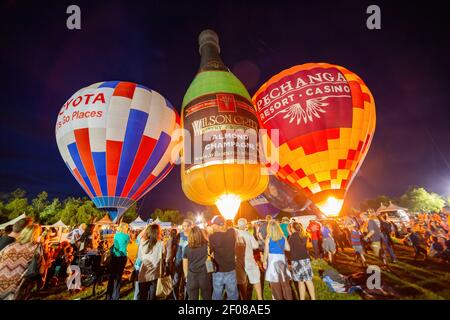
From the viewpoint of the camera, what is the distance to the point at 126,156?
409 inches

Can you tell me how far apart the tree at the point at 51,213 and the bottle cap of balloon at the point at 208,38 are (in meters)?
53.4

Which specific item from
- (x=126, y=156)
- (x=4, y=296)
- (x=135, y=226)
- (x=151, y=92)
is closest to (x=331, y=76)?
(x=151, y=92)

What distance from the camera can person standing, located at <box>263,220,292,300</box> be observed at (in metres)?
4.35

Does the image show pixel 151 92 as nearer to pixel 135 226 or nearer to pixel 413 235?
pixel 413 235

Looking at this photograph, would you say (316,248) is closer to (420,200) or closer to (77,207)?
(77,207)

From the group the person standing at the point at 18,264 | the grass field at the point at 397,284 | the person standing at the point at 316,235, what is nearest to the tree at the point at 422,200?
the person standing at the point at 316,235

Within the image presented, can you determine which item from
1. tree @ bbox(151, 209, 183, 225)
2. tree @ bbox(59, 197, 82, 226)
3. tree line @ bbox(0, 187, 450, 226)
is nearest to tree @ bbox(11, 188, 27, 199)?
tree line @ bbox(0, 187, 450, 226)

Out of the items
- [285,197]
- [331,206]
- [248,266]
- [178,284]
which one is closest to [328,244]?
[331,206]

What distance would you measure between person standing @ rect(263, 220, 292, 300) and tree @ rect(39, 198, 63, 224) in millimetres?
57089

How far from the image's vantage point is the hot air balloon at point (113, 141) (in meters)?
10.2

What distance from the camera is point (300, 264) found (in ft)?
15.3

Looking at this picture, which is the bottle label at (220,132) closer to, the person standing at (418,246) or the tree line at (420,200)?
the person standing at (418,246)

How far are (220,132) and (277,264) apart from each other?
3.85 meters
